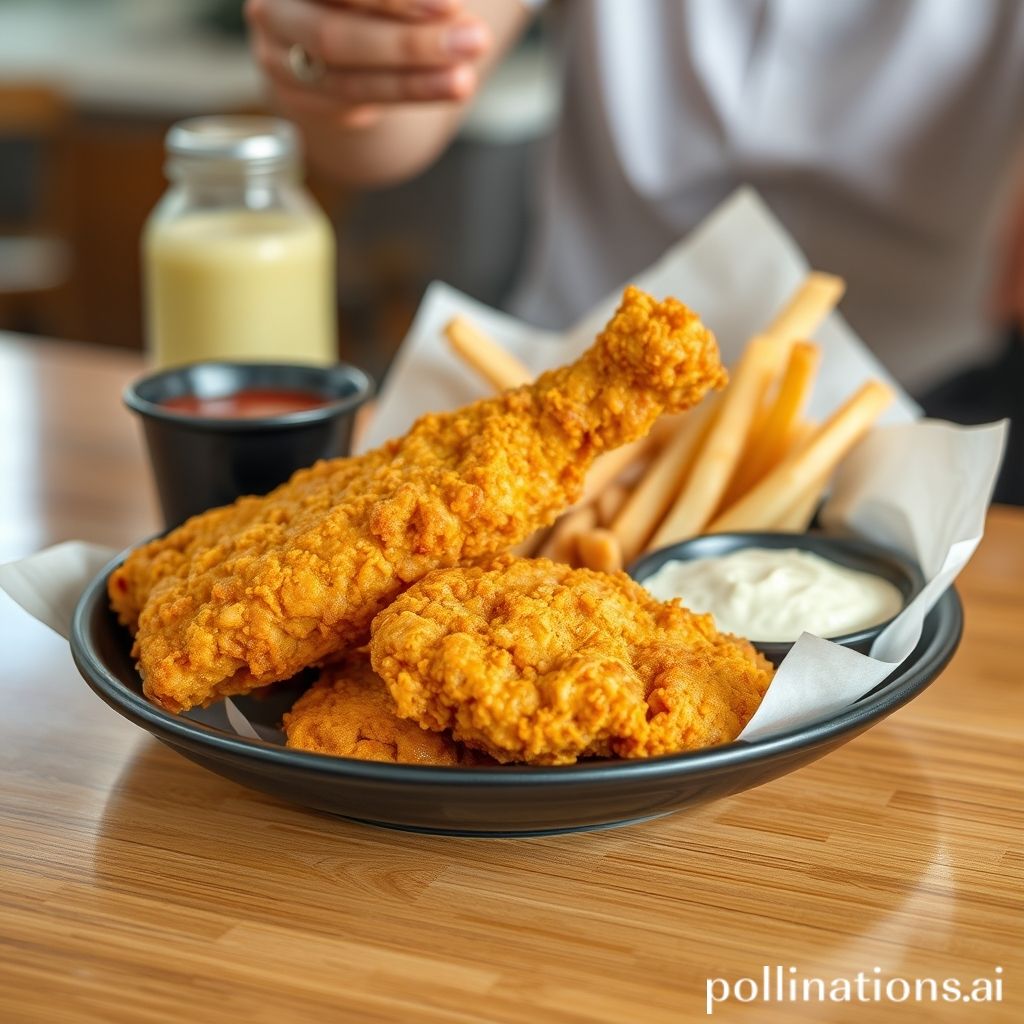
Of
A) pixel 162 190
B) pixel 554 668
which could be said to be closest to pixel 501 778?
pixel 554 668

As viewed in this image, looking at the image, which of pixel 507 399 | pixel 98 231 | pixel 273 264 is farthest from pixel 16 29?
pixel 507 399

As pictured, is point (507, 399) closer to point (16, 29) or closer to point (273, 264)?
point (273, 264)

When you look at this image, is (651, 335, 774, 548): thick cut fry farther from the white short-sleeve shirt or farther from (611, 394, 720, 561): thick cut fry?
the white short-sleeve shirt

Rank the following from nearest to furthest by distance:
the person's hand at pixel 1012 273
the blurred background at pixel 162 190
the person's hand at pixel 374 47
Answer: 1. the person's hand at pixel 374 47
2. the person's hand at pixel 1012 273
3. the blurred background at pixel 162 190

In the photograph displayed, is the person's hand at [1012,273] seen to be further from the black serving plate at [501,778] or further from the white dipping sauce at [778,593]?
the black serving plate at [501,778]

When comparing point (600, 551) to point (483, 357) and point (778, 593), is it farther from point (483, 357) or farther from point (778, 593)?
point (483, 357)

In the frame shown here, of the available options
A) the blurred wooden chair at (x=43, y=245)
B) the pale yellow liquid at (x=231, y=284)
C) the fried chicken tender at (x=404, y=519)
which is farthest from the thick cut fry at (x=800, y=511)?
the blurred wooden chair at (x=43, y=245)
